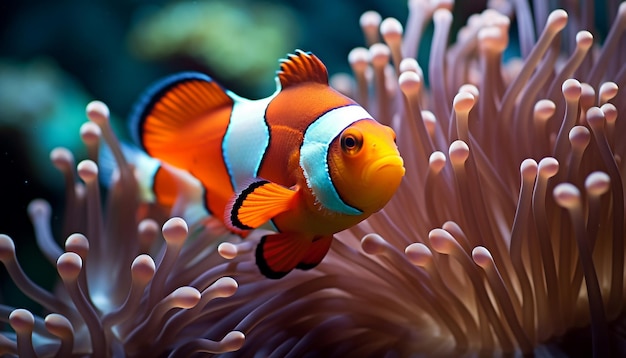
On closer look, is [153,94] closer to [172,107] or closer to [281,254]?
[172,107]

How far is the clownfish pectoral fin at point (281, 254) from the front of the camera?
Result: 3.12ft

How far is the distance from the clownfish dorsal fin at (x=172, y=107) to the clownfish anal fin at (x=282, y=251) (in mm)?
318

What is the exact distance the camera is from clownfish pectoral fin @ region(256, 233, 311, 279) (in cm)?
95

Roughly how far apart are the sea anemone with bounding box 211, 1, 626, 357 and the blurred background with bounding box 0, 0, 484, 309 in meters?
0.94

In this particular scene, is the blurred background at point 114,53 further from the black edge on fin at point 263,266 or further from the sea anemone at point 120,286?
the black edge on fin at point 263,266

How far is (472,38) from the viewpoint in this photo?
146 cm

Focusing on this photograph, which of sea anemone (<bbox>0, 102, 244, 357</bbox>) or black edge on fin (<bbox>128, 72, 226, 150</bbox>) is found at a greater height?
black edge on fin (<bbox>128, 72, 226, 150</bbox>)

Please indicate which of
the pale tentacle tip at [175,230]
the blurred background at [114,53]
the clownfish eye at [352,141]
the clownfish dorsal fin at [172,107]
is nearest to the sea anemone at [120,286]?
the pale tentacle tip at [175,230]

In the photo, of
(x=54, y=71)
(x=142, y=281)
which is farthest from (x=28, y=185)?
(x=142, y=281)

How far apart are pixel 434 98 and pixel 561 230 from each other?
0.38 metres

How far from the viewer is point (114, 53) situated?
208cm

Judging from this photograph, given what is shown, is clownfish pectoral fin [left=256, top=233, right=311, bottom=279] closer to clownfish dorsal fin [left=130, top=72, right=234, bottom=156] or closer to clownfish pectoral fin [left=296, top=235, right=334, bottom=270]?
clownfish pectoral fin [left=296, top=235, right=334, bottom=270]

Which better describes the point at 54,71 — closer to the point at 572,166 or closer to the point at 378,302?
the point at 378,302

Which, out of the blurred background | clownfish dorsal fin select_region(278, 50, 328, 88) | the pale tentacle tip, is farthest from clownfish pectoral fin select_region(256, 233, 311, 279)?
the blurred background
